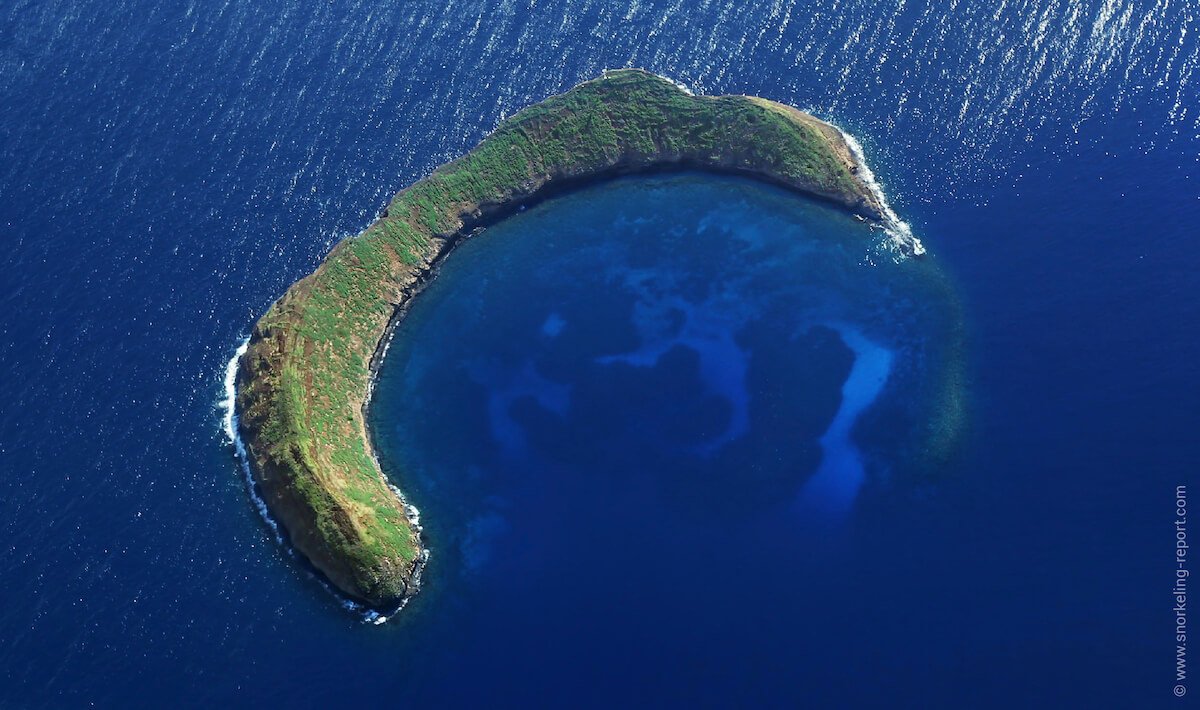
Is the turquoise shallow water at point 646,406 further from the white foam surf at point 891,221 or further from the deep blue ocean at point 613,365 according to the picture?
the white foam surf at point 891,221

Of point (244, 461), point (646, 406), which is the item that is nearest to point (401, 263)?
point (244, 461)

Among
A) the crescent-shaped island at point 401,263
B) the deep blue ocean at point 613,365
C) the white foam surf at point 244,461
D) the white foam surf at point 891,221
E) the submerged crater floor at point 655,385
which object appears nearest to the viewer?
the deep blue ocean at point 613,365

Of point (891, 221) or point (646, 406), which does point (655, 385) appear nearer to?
point (646, 406)

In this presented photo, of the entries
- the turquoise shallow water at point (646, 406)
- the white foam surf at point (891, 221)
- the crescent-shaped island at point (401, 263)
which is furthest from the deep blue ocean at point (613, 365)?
the crescent-shaped island at point (401, 263)

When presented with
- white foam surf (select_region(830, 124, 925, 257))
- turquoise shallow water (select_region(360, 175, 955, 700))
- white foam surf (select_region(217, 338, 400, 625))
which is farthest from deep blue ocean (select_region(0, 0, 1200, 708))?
white foam surf (select_region(830, 124, 925, 257))

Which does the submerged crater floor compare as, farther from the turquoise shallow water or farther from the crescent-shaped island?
the crescent-shaped island

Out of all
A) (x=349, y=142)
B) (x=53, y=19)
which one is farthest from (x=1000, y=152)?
(x=53, y=19)
